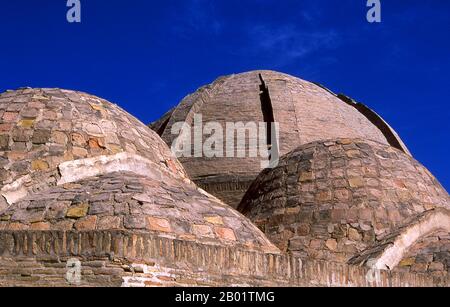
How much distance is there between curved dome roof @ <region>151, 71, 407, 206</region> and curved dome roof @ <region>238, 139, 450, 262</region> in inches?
145

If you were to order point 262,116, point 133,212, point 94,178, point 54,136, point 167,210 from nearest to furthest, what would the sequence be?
point 133,212 < point 167,210 < point 94,178 < point 54,136 < point 262,116

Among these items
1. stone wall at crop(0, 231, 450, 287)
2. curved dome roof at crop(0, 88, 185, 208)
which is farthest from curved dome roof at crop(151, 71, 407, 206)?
stone wall at crop(0, 231, 450, 287)

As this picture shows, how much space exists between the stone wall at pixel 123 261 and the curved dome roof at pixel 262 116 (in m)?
7.86

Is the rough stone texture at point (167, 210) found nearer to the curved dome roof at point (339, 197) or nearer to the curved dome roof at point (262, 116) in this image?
the curved dome roof at point (339, 197)

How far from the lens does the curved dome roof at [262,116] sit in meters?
16.0

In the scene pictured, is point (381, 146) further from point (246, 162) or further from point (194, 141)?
point (194, 141)

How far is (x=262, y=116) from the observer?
17.2 m

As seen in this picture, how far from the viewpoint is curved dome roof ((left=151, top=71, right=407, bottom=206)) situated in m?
Answer: 16.0

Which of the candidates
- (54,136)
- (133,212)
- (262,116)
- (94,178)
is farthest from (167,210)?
(262,116)

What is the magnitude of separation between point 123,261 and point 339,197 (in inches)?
184

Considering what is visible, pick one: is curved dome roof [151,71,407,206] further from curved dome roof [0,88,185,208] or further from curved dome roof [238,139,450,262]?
curved dome roof [0,88,185,208]

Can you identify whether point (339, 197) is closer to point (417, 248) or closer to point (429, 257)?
point (417, 248)
